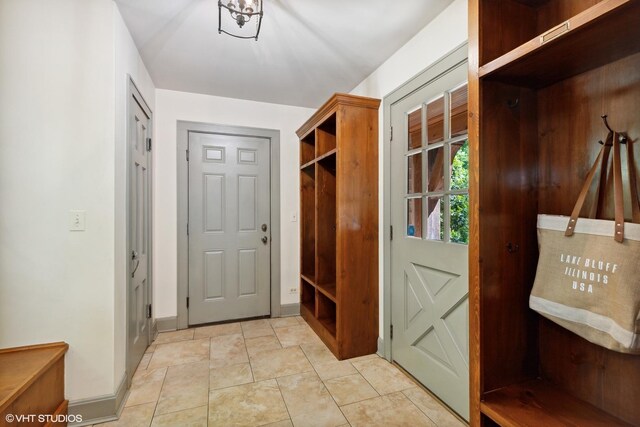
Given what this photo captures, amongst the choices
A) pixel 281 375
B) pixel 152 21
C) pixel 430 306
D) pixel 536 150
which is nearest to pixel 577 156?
pixel 536 150

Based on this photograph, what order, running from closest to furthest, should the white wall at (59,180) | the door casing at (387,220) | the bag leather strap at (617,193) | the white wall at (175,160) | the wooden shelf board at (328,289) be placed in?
the bag leather strap at (617,193), the white wall at (59,180), the door casing at (387,220), the wooden shelf board at (328,289), the white wall at (175,160)

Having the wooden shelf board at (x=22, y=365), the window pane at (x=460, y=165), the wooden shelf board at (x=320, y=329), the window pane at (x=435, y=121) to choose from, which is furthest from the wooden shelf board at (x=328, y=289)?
the wooden shelf board at (x=22, y=365)

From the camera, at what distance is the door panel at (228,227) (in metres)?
3.09

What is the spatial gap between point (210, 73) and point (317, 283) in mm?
2241

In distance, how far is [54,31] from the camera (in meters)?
1.63

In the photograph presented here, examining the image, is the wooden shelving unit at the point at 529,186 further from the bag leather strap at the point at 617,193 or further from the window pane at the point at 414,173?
the window pane at the point at 414,173

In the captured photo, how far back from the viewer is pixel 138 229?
2.33 meters

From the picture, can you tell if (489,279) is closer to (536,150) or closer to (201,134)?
(536,150)

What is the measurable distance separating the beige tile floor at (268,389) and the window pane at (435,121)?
1716 mm

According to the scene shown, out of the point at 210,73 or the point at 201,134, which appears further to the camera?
the point at 201,134

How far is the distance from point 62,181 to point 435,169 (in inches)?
89.0

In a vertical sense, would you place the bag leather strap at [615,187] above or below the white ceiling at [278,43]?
below

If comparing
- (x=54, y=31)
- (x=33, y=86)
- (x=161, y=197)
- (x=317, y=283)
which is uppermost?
(x=54, y=31)

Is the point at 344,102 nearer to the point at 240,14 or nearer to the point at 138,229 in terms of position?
the point at 240,14
